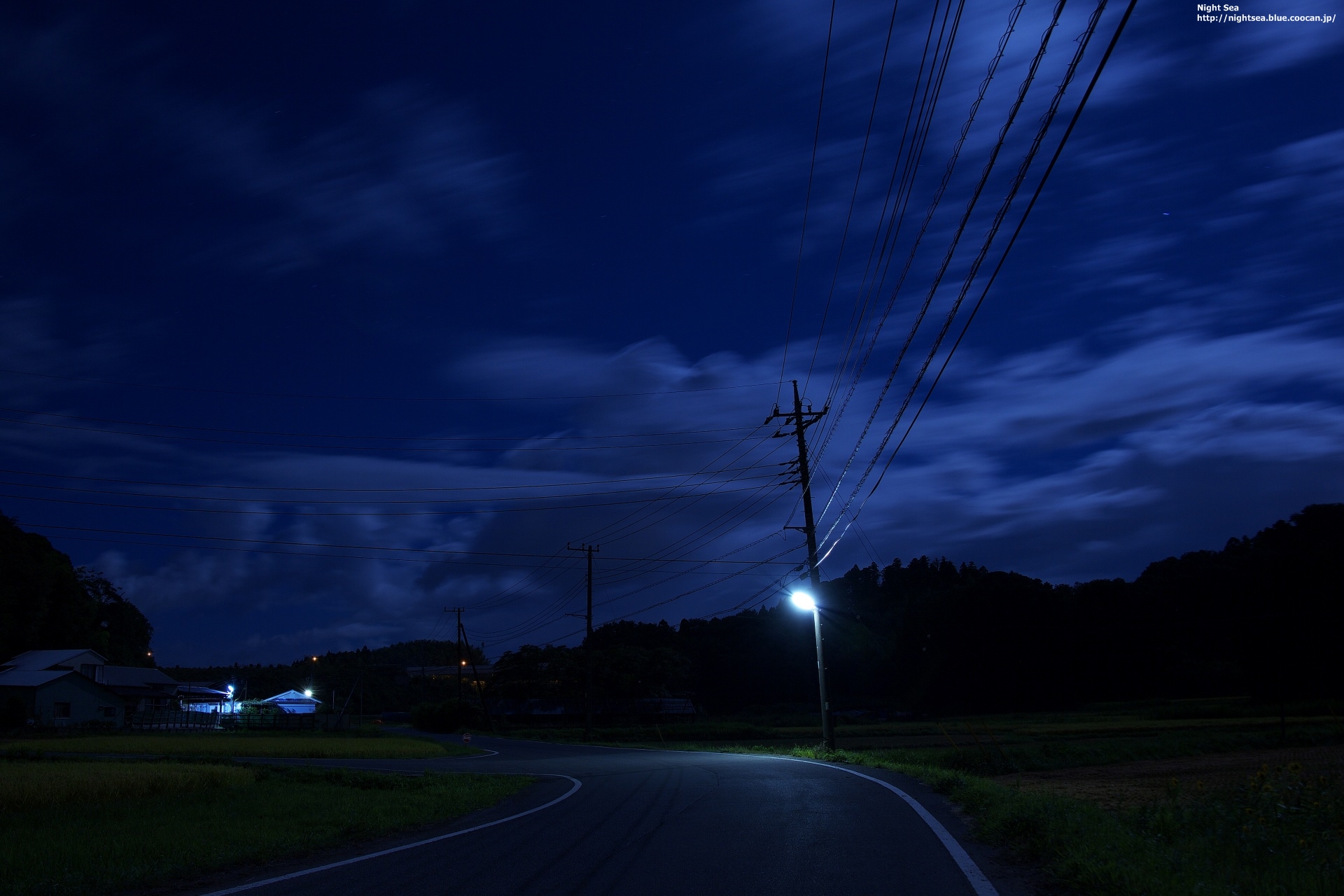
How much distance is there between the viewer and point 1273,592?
74188mm

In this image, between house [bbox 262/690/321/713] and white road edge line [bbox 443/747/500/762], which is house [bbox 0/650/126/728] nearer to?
house [bbox 262/690/321/713]

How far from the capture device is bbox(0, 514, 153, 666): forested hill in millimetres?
74875

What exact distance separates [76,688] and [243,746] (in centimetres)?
3688

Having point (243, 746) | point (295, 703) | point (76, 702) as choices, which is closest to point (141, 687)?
point (76, 702)

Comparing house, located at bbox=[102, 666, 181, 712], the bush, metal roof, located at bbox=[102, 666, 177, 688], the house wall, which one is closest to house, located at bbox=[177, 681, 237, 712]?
house, located at bbox=[102, 666, 181, 712]

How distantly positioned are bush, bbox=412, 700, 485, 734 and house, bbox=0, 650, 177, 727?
24.6 meters

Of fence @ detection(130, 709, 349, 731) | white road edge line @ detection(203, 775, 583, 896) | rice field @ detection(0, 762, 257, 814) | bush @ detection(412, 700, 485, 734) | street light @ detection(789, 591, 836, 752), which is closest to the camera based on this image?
white road edge line @ detection(203, 775, 583, 896)

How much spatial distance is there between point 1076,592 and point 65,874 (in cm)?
10317

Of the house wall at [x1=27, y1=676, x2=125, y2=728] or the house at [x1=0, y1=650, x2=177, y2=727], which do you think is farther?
the house wall at [x1=27, y1=676, x2=125, y2=728]

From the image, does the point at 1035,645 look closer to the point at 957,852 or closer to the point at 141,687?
the point at 141,687

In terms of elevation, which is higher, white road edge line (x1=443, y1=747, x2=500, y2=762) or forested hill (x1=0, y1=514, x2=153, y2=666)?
forested hill (x1=0, y1=514, x2=153, y2=666)

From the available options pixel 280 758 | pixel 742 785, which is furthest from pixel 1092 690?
pixel 742 785

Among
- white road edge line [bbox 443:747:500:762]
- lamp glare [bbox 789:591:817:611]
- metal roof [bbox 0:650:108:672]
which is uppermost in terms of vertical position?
lamp glare [bbox 789:591:817:611]

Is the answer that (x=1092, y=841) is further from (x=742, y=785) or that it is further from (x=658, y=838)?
(x=742, y=785)
